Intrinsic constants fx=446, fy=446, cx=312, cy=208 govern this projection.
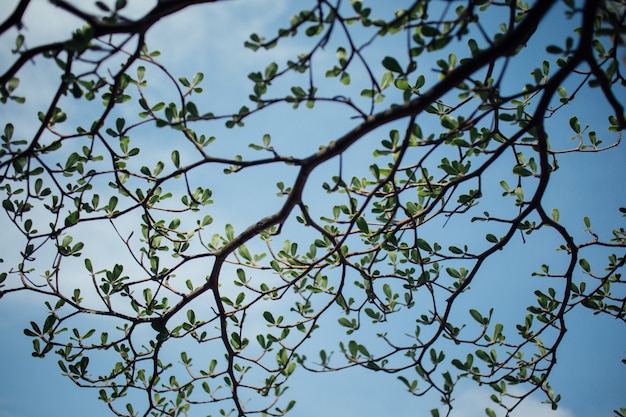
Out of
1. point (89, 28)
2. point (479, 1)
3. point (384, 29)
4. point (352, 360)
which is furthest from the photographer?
point (352, 360)

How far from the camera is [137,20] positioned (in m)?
1.56

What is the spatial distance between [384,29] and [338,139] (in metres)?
0.42

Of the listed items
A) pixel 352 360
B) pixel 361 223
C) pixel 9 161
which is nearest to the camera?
pixel 9 161

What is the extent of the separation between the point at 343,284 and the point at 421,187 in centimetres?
62

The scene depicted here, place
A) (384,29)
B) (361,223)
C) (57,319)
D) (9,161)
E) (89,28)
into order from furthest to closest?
1. (57,319)
2. (361,223)
3. (9,161)
4. (384,29)
5. (89,28)

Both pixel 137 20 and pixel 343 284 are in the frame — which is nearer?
pixel 137 20

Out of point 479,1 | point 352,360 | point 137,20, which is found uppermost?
point 479,1

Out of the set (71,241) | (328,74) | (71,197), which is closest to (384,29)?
(328,74)

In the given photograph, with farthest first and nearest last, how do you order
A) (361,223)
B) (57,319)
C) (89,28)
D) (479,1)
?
(57,319)
(361,223)
(479,1)
(89,28)

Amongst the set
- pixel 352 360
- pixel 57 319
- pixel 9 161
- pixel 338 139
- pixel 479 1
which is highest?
pixel 479 1

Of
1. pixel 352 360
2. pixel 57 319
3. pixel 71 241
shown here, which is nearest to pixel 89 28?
pixel 71 241

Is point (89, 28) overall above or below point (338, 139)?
above

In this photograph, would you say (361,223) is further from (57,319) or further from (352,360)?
(57,319)

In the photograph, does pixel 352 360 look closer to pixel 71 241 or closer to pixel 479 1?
pixel 71 241
